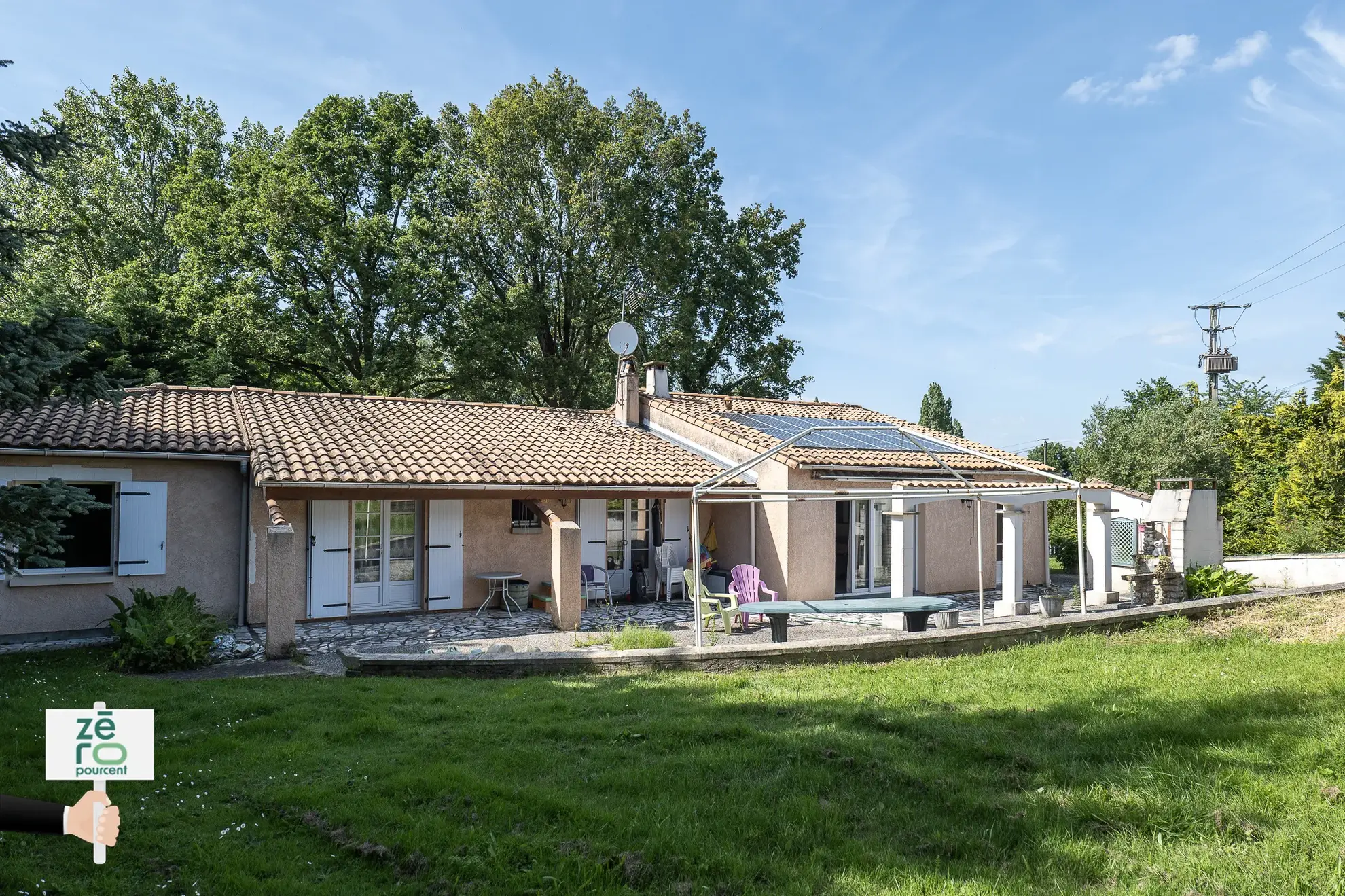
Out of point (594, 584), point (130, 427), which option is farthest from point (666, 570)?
point (130, 427)

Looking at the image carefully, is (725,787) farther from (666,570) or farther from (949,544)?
(949,544)

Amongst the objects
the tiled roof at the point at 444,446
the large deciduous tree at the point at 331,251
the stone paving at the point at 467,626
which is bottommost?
the stone paving at the point at 467,626

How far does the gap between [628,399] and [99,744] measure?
17.6m

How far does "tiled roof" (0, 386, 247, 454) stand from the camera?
38.7 ft

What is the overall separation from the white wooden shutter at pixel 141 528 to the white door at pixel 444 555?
13.1 ft

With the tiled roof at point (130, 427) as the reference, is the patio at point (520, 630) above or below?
below

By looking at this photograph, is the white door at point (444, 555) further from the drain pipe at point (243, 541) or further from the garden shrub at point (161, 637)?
the garden shrub at point (161, 637)

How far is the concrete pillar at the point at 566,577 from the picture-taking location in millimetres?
12570

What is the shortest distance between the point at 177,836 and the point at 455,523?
33.2ft

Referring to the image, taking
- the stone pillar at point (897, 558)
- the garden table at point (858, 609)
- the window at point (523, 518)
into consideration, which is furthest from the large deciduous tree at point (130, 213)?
the stone pillar at point (897, 558)

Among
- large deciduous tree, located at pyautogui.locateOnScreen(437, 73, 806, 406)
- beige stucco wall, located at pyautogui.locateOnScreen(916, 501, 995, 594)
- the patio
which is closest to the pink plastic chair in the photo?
the patio

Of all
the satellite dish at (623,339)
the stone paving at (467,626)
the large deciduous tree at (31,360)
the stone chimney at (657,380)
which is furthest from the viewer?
the stone chimney at (657,380)

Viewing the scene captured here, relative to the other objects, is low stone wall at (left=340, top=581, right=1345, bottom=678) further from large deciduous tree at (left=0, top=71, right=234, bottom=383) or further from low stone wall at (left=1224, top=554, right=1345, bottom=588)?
large deciduous tree at (left=0, top=71, right=234, bottom=383)

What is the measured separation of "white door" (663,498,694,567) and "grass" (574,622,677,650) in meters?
5.66
